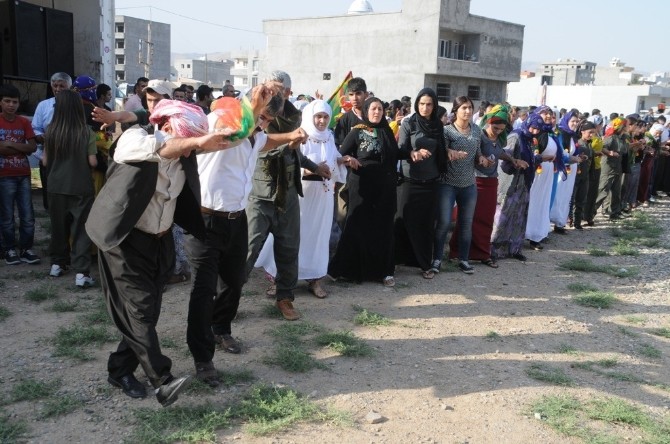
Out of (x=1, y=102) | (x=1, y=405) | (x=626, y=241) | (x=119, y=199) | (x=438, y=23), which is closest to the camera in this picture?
(x=119, y=199)

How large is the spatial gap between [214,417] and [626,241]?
26.1 feet

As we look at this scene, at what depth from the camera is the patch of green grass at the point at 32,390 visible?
11.6 feet

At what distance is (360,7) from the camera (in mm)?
49000

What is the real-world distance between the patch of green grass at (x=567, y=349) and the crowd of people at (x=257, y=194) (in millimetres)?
1922

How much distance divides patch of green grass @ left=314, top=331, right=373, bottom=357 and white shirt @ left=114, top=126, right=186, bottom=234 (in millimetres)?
1633

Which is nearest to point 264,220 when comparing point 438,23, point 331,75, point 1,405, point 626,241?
point 1,405

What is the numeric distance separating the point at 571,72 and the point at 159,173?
305 ft

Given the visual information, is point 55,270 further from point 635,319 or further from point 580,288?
point 635,319

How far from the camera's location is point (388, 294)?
6.07 m

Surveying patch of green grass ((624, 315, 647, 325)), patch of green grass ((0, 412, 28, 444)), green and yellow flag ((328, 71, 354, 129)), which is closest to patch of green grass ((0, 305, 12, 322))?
patch of green grass ((0, 412, 28, 444))

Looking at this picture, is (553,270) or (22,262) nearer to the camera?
(22,262)

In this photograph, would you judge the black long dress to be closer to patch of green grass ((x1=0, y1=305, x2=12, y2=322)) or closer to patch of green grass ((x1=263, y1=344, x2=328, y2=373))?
patch of green grass ((x1=263, y1=344, x2=328, y2=373))

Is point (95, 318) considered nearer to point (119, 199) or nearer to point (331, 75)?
point (119, 199)

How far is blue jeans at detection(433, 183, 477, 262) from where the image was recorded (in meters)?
6.76
